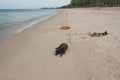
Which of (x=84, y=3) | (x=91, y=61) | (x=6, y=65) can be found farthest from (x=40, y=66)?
(x=84, y=3)

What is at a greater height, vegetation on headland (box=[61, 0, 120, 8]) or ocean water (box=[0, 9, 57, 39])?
ocean water (box=[0, 9, 57, 39])

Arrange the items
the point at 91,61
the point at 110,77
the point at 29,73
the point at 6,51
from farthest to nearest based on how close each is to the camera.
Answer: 1. the point at 6,51
2. the point at 91,61
3. the point at 29,73
4. the point at 110,77

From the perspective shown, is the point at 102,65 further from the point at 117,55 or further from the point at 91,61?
the point at 117,55

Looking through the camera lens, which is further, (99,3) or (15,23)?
(99,3)

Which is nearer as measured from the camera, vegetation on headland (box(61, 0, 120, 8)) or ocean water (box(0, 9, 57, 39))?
ocean water (box(0, 9, 57, 39))

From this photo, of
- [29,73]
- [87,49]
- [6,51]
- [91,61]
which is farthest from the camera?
A: [6,51]

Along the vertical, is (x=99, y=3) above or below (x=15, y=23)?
below

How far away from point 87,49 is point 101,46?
0.61 metres

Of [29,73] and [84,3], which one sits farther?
[84,3]

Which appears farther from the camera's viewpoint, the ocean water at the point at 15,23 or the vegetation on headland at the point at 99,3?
the vegetation on headland at the point at 99,3

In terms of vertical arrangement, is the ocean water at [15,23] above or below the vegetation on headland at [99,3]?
above

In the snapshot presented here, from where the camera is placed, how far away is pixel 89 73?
546 cm

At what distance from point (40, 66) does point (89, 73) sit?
5.68ft

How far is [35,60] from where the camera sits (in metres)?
7.18
